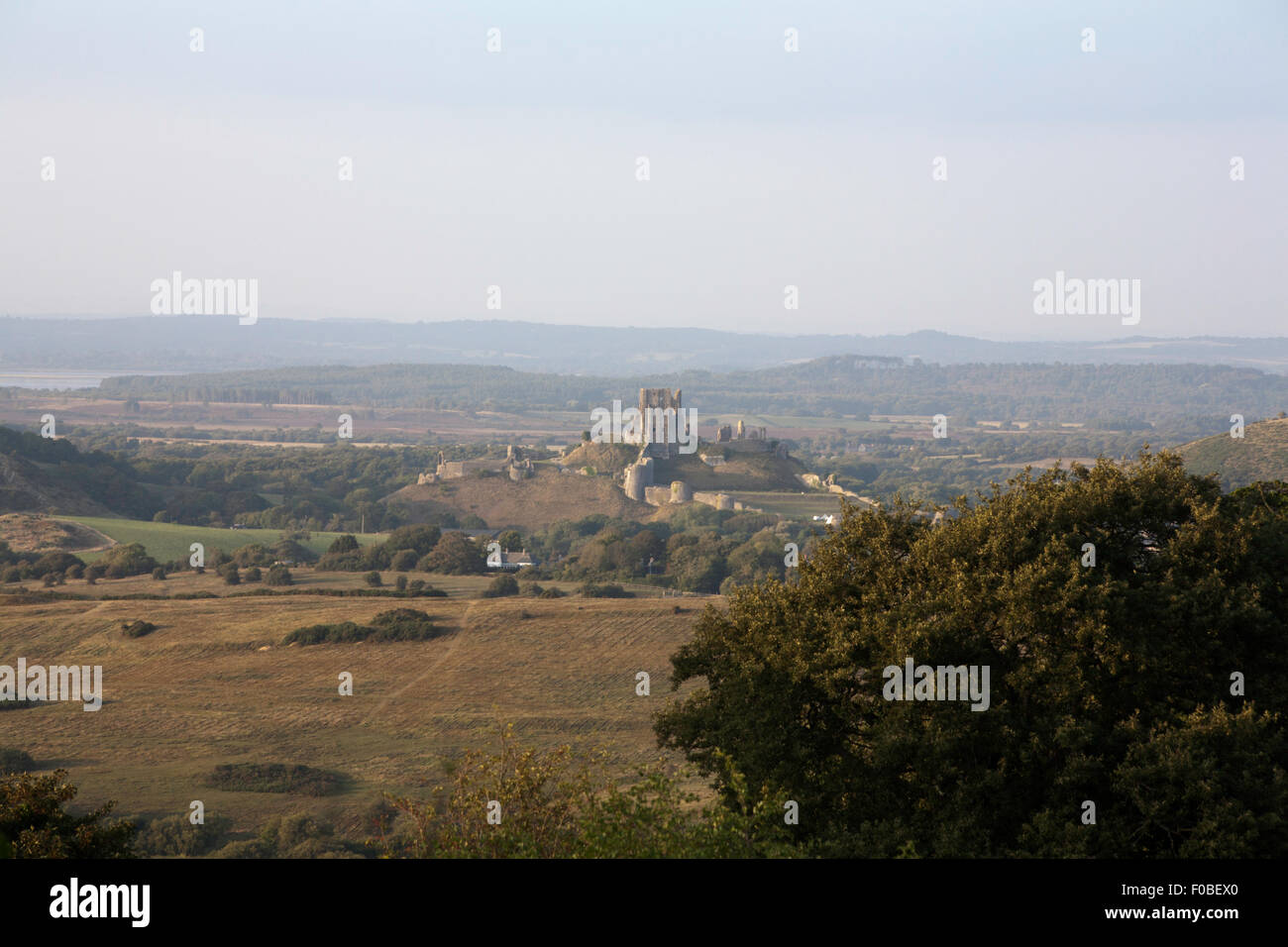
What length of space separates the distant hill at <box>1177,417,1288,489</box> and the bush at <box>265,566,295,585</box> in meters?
57.0

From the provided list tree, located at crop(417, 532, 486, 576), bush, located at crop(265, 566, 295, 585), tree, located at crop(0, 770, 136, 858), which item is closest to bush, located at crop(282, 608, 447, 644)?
bush, located at crop(265, 566, 295, 585)

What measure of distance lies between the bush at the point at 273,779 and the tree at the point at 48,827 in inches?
429

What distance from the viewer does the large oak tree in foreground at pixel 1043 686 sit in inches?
471

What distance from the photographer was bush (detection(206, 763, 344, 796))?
2347cm

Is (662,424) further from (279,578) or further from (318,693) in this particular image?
(318,693)

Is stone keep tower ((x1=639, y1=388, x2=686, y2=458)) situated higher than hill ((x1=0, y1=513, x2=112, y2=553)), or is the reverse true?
stone keep tower ((x1=639, y1=388, x2=686, y2=458))

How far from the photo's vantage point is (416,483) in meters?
118

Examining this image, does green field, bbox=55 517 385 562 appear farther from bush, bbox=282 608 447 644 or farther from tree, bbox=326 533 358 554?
bush, bbox=282 608 447 644

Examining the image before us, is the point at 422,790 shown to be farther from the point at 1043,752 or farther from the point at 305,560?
the point at 305,560

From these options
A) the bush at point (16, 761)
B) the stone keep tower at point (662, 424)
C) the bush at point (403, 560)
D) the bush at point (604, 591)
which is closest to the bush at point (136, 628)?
the bush at point (16, 761)

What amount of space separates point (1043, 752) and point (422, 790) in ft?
45.1
